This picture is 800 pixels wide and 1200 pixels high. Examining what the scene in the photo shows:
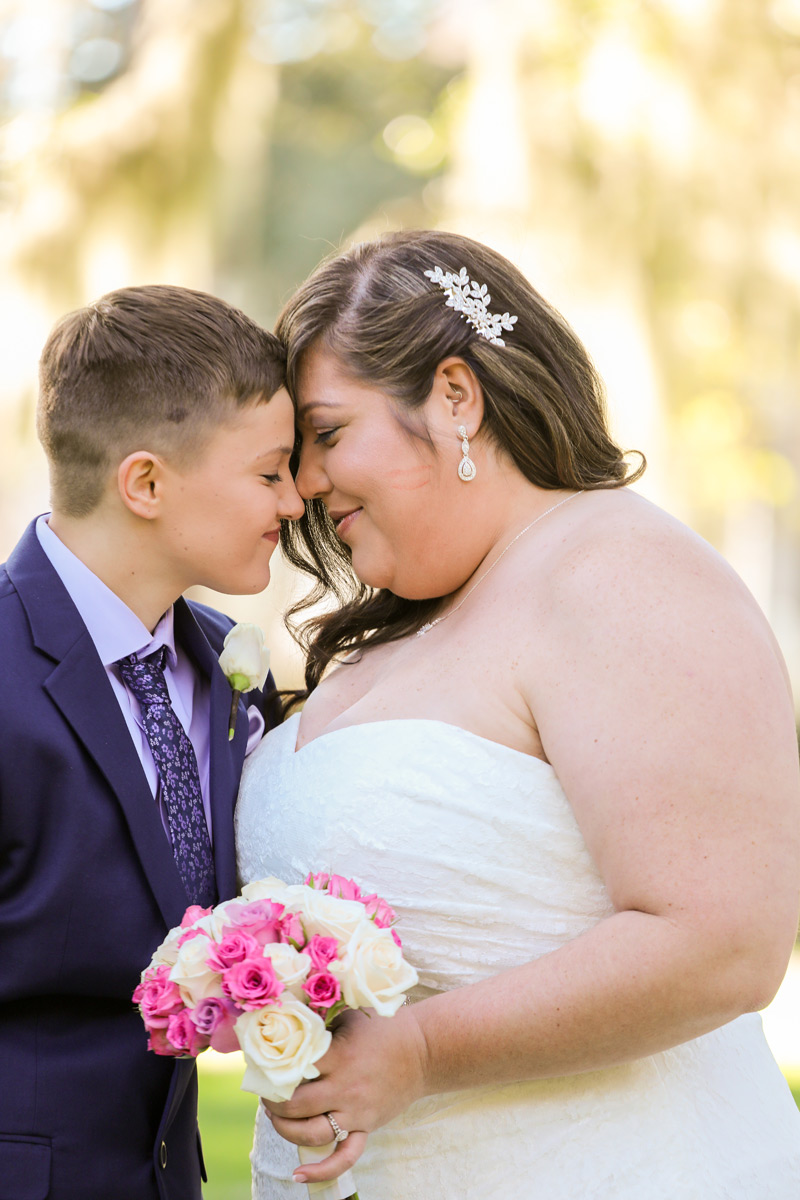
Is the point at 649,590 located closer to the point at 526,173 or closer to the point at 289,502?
the point at 289,502

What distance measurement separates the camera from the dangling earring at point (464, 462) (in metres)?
3.04

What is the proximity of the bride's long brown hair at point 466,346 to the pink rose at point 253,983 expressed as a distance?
1431mm

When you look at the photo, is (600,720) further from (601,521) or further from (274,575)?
(274,575)

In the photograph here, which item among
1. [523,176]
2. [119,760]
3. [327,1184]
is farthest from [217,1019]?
[523,176]

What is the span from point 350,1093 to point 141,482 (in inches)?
61.7

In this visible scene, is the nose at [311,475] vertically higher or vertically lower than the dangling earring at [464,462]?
lower

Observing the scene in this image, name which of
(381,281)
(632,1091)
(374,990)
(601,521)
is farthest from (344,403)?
(632,1091)

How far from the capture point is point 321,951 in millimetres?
2203

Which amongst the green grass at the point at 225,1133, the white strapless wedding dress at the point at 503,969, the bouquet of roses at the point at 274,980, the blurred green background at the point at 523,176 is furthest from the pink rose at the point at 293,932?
the blurred green background at the point at 523,176

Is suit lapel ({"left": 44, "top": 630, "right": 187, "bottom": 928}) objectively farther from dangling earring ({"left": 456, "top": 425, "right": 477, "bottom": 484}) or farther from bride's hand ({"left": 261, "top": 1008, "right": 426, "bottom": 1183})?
dangling earring ({"left": 456, "top": 425, "right": 477, "bottom": 484})

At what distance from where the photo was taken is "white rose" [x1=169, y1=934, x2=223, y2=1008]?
2.23 meters

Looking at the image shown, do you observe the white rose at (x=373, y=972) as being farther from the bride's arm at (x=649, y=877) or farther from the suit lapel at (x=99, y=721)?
the suit lapel at (x=99, y=721)

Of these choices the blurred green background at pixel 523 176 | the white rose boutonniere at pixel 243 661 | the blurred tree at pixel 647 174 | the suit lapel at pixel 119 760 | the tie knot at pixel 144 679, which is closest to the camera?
the suit lapel at pixel 119 760

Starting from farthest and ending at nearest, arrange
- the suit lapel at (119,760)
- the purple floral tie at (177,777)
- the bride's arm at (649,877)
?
the purple floral tie at (177,777) → the suit lapel at (119,760) → the bride's arm at (649,877)
